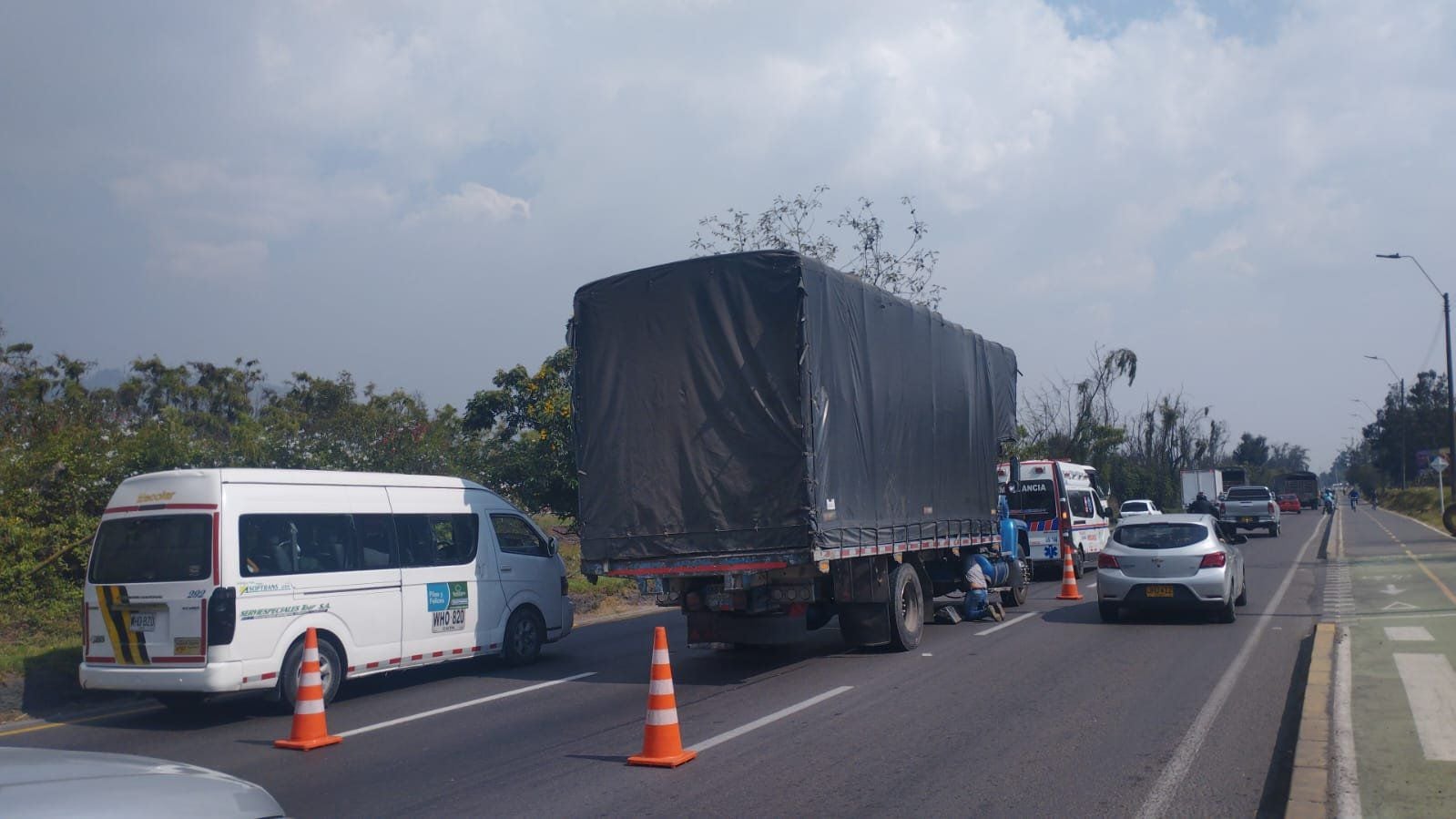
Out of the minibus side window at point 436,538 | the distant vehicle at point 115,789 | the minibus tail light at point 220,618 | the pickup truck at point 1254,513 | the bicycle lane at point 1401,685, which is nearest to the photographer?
the distant vehicle at point 115,789

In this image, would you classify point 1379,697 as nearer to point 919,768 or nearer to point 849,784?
point 919,768

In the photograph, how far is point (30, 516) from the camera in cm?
1477

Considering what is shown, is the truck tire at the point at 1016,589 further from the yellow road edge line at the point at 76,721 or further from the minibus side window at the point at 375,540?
the yellow road edge line at the point at 76,721

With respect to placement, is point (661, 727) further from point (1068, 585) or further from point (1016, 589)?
point (1068, 585)

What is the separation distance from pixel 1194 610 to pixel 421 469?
46.1 feet

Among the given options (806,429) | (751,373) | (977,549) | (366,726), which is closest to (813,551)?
(806,429)

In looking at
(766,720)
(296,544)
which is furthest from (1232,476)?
(296,544)

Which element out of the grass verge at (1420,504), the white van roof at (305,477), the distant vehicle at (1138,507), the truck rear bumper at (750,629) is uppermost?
the white van roof at (305,477)

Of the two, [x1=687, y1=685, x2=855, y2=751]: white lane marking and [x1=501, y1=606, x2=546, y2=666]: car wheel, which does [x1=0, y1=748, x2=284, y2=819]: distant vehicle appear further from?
[x1=501, y1=606, x2=546, y2=666]: car wheel

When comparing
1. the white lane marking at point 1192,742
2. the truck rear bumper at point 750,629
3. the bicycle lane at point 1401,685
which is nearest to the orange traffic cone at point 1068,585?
the bicycle lane at point 1401,685

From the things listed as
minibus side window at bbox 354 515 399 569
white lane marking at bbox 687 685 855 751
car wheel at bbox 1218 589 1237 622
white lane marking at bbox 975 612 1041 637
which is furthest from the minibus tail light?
car wheel at bbox 1218 589 1237 622

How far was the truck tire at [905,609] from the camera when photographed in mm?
12898

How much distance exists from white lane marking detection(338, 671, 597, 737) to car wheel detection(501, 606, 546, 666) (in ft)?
3.43

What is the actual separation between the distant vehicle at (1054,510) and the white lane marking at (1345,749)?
11.3 m
